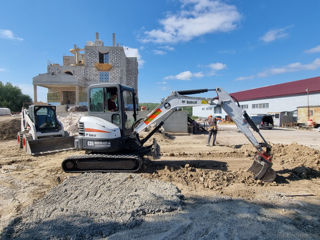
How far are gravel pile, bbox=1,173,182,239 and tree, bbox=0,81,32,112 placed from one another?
42993 millimetres

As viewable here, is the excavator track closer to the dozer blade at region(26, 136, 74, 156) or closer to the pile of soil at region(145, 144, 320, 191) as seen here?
the pile of soil at region(145, 144, 320, 191)

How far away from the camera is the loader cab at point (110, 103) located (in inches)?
197

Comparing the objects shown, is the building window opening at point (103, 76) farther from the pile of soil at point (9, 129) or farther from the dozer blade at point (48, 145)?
the dozer blade at point (48, 145)

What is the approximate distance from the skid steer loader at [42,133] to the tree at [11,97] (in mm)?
36150

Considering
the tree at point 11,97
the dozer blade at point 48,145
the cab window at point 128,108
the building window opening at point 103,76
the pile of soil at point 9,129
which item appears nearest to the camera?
the cab window at point 128,108

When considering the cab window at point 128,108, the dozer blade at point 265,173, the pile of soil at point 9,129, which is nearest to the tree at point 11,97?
the pile of soil at point 9,129

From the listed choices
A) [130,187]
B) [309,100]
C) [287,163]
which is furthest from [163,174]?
[309,100]

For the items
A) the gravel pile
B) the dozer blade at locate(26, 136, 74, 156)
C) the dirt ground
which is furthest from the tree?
the gravel pile

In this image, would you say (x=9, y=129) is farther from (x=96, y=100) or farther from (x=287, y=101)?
(x=287, y=101)

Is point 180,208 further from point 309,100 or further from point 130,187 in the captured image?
point 309,100

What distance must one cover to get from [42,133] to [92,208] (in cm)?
661

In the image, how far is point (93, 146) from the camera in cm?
500

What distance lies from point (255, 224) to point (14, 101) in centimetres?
Result: 4870

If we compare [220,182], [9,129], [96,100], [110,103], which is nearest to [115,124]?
[110,103]
